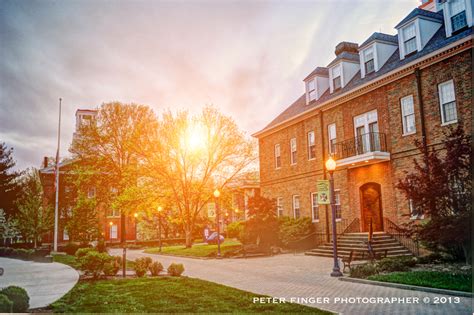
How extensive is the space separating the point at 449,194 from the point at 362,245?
226 inches

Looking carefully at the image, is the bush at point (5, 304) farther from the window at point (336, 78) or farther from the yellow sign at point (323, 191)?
the window at point (336, 78)

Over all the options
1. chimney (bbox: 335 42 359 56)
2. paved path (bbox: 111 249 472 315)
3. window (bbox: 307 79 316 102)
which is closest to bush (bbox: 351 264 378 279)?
paved path (bbox: 111 249 472 315)

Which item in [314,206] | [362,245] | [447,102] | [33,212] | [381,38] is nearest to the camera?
[447,102]

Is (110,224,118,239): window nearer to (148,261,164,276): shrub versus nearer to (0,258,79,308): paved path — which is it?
(0,258,79,308): paved path

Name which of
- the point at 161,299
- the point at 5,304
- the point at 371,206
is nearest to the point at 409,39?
the point at 371,206

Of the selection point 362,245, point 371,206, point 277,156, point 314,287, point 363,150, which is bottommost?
point 314,287

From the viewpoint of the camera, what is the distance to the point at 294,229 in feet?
66.9

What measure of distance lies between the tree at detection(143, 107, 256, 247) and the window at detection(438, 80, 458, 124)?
13281 millimetres

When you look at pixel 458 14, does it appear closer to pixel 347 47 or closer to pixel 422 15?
pixel 422 15

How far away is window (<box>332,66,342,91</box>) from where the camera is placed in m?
20.8

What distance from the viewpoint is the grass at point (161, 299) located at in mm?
7016

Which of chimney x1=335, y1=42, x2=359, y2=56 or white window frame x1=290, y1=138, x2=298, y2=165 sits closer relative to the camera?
chimney x1=335, y1=42, x2=359, y2=56

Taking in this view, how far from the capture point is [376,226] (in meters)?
17.4

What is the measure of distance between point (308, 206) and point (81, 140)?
1822cm
